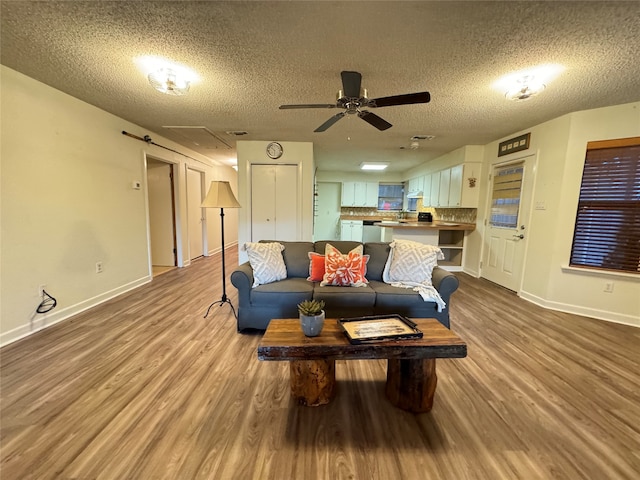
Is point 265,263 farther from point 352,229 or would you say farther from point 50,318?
point 352,229

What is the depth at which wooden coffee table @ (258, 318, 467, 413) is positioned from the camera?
145cm

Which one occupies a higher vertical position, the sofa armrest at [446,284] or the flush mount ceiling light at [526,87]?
the flush mount ceiling light at [526,87]

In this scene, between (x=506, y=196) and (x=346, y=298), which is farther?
(x=506, y=196)

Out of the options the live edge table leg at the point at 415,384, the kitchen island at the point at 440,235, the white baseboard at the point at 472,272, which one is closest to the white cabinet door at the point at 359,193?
the kitchen island at the point at 440,235

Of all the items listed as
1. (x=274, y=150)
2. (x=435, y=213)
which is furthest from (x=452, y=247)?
(x=274, y=150)

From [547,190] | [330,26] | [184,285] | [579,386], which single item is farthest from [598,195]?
[184,285]

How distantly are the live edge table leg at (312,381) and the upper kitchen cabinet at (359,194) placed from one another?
6537mm

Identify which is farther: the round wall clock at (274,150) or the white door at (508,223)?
the round wall clock at (274,150)

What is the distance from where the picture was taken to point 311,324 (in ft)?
5.10

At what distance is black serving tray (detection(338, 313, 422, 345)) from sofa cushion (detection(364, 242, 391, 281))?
1.06 m

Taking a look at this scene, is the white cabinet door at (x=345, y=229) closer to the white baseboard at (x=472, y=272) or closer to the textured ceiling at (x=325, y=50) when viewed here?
the white baseboard at (x=472, y=272)

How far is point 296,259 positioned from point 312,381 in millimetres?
1486

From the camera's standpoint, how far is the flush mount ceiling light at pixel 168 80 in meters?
2.22

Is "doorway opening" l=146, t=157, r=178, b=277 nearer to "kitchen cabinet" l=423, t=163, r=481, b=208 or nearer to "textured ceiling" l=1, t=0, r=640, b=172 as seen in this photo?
"textured ceiling" l=1, t=0, r=640, b=172
